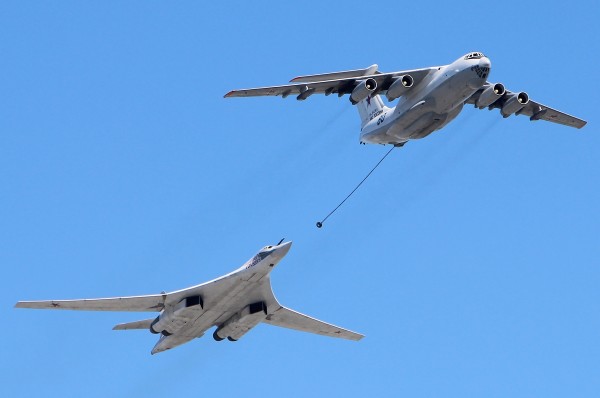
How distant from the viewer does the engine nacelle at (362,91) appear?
1837 inches

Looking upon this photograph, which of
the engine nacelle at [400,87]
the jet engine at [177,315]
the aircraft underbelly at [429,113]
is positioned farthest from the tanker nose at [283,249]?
the engine nacelle at [400,87]

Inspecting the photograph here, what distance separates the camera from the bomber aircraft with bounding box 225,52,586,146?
45.6m

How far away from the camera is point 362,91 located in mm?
46656

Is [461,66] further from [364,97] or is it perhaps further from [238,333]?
[238,333]

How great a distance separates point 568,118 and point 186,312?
52.4ft

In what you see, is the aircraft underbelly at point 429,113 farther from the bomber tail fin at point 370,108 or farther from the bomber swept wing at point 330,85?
the bomber tail fin at point 370,108

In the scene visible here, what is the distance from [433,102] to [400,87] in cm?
154

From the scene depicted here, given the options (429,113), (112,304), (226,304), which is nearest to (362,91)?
(429,113)

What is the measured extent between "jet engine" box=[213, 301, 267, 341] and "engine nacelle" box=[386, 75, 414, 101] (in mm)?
8144

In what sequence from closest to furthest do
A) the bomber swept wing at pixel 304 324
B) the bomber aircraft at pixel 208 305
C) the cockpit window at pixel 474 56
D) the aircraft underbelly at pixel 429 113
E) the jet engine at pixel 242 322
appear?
1. the cockpit window at pixel 474 56
2. the bomber aircraft at pixel 208 305
3. the aircraft underbelly at pixel 429 113
4. the jet engine at pixel 242 322
5. the bomber swept wing at pixel 304 324

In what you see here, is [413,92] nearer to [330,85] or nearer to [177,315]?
[330,85]

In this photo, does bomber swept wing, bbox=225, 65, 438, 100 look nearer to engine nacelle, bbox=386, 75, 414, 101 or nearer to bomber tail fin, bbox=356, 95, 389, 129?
engine nacelle, bbox=386, 75, 414, 101

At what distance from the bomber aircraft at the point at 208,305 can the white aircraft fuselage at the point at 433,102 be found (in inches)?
239

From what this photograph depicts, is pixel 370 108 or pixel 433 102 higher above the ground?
pixel 370 108
